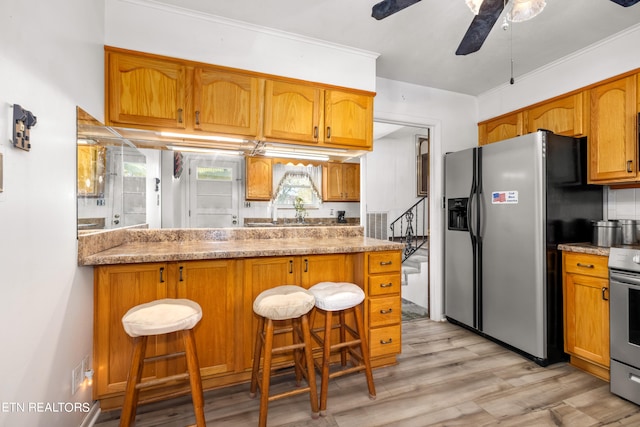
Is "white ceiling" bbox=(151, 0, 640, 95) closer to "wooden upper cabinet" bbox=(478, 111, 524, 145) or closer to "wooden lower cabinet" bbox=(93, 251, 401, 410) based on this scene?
"wooden upper cabinet" bbox=(478, 111, 524, 145)

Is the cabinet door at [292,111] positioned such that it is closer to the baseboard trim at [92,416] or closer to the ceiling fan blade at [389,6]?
the ceiling fan blade at [389,6]

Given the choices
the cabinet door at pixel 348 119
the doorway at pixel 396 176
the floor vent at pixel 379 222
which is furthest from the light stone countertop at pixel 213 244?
the doorway at pixel 396 176

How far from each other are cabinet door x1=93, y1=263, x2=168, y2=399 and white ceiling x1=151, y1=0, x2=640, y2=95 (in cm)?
183

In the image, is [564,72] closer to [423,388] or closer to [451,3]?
[451,3]

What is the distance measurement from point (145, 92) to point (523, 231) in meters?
3.07

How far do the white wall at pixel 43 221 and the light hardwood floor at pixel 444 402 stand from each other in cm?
64

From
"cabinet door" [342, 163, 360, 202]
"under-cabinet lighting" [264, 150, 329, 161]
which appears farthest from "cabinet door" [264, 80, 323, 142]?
"cabinet door" [342, 163, 360, 202]

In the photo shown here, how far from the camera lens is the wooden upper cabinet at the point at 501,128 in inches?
124

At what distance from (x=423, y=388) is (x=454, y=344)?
0.88 metres

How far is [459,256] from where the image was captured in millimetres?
3100

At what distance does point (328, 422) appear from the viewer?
1.72 meters

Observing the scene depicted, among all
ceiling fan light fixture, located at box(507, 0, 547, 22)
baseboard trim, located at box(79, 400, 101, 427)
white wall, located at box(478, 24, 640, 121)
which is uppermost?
white wall, located at box(478, 24, 640, 121)

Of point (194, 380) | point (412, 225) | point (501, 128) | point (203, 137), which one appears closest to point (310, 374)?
point (194, 380)

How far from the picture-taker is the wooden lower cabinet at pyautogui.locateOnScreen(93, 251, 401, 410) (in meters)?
1.78
